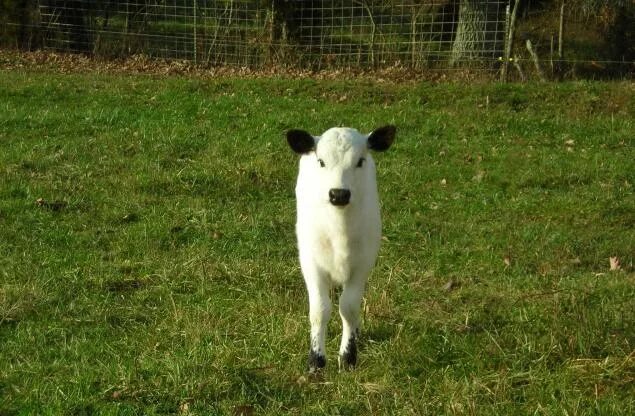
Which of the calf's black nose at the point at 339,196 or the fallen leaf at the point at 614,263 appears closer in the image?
the calf's black nose at the point at 339,196

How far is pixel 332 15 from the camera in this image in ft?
66.0

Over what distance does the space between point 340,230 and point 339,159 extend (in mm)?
437

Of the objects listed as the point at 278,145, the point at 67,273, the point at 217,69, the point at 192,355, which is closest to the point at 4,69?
the point at 217,69

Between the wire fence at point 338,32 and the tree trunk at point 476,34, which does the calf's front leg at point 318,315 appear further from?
the tree trunk at point 476,34

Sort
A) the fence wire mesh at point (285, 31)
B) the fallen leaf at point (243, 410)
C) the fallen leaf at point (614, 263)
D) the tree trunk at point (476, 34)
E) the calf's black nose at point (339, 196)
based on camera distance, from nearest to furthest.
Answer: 1. the fallen leaf at point (243, 410)
2. the calf's black nose at point (339, 196)
3. the fallen leaf at point (614, 263)
4. the tree trunk at point (476, 34)
5. the fence wire mesh at point (285, 31)

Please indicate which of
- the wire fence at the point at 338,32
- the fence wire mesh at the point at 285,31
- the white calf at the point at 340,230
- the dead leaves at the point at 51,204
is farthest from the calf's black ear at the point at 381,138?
the fence wire mesh at the point at 285,31

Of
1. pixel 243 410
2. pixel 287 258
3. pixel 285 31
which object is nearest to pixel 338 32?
pixel 285 31

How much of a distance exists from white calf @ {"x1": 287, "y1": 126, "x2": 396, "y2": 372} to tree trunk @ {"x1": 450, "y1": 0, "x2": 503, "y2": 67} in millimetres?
12702

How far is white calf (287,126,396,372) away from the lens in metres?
5.52

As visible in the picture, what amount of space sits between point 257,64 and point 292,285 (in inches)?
509

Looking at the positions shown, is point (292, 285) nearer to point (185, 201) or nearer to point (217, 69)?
point (185, 201)

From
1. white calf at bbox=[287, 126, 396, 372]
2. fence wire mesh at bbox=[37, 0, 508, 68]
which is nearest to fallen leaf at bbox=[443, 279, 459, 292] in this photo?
white calf at bbox=[287, 126, 396, 372]

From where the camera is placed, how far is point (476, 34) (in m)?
18.7

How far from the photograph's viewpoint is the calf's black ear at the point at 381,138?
580 centimetres
